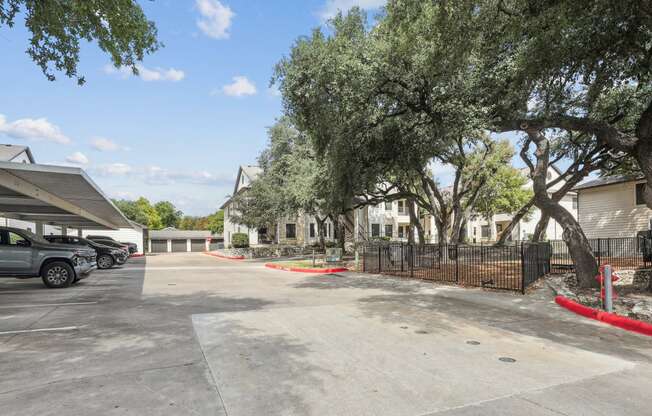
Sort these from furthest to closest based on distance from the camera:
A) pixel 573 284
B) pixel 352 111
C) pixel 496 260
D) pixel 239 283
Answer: pixel 496 260 → pixel 239 283 → pixel 352 111 → pixel 573 284

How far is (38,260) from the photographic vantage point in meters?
13.0

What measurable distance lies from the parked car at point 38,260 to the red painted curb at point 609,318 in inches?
578

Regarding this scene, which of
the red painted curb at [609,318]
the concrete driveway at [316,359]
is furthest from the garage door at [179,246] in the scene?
the red painted curb at [609,318]

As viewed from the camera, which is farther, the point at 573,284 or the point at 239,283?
the point at 239,283

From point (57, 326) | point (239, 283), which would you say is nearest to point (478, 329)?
point (57, 326)

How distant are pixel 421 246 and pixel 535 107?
303 inches

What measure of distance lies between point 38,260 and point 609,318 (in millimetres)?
15592

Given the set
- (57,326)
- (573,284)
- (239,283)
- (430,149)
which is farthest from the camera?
(430,149)

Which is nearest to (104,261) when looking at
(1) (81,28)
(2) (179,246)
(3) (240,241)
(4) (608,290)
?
(1) (81,28)

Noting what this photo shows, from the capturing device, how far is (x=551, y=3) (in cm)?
936

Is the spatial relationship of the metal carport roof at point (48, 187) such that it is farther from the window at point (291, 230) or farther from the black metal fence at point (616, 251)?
the window at point (291, 230)

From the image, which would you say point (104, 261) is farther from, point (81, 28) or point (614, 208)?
point (614, 208)

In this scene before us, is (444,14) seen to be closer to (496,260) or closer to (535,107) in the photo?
(535,107)

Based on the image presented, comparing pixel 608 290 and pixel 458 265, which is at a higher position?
pixel 608 290
